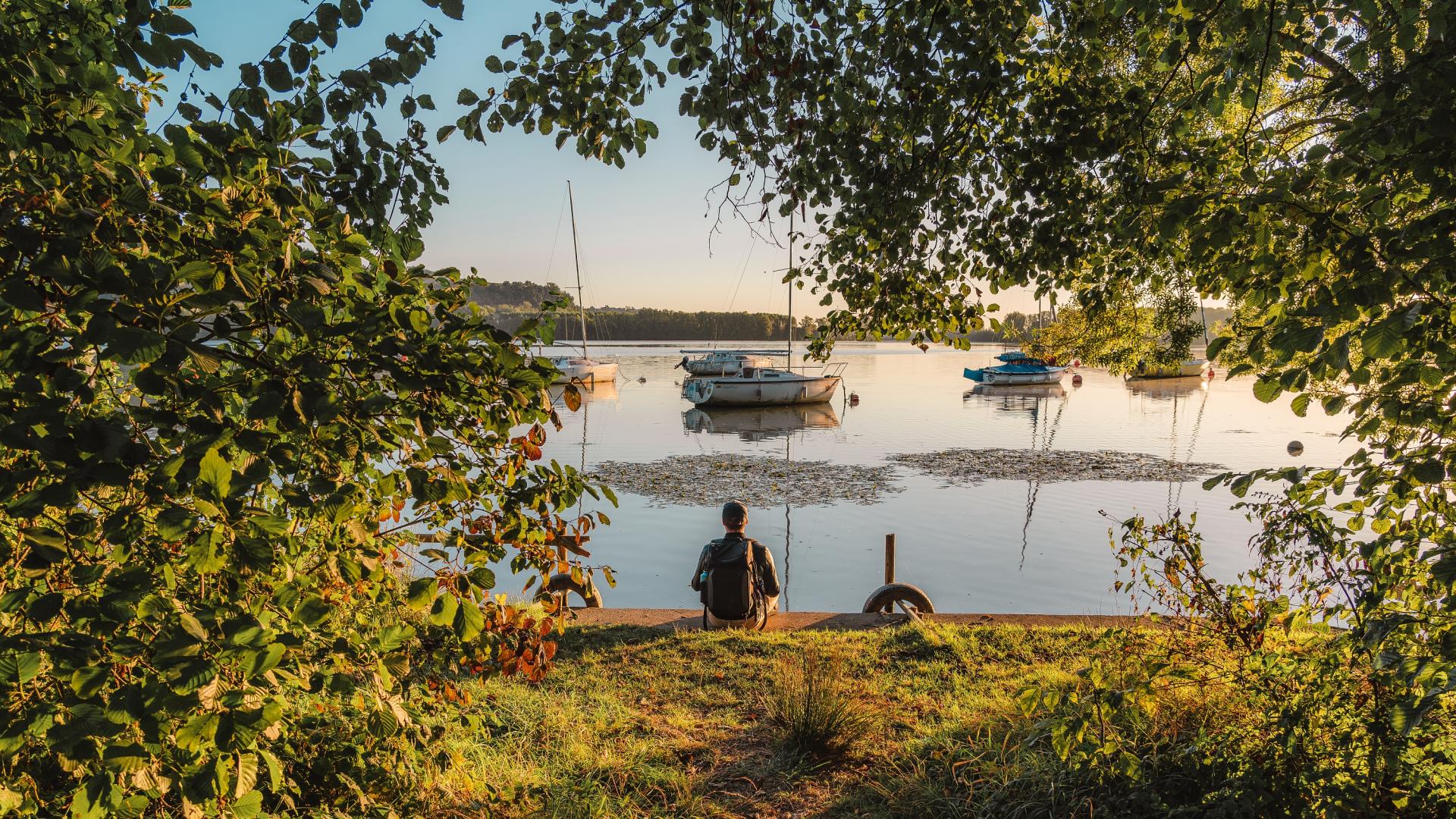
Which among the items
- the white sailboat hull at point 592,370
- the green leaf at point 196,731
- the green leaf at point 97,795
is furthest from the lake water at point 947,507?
the white sailboat hull at point 592,370

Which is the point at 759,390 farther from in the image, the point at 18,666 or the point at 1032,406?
the point at 18,666

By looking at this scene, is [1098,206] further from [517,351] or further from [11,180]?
[11,180]

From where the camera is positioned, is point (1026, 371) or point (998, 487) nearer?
point (998, 487)

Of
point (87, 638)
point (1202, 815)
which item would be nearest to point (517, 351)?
point (87, 638)

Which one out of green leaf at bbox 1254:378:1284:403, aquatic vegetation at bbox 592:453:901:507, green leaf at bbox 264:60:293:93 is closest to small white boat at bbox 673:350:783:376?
aquatic vegetation at bbox 592:453:901:507

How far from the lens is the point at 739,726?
5.25 meters

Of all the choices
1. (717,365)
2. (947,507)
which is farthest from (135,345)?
(717,365)

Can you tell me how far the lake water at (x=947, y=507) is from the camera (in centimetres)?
1243

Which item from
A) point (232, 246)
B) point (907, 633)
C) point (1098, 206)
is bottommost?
point (907, 633)

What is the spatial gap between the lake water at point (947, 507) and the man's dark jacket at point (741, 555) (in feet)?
12.6

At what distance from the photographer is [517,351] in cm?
182

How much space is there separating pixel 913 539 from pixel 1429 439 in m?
12.9

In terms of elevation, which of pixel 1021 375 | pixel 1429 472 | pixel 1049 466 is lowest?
pixel 1049 466

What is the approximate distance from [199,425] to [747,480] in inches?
804
